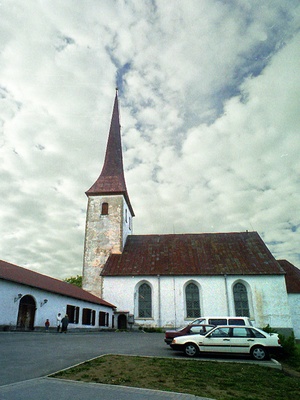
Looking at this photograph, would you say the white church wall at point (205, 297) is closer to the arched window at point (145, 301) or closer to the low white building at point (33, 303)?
the arched window at point (145, 301)

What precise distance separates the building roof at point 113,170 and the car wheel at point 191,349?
2748 centimetres

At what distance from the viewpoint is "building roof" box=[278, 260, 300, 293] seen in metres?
→ 31.8

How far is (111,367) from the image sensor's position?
313 inches

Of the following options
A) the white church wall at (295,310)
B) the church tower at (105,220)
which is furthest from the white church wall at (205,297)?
the church tower at (105,220)

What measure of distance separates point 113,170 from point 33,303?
2445 cm

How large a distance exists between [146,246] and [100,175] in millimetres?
11792

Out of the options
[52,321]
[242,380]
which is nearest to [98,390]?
[242,380]

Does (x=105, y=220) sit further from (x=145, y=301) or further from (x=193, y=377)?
(x=193, y=377)

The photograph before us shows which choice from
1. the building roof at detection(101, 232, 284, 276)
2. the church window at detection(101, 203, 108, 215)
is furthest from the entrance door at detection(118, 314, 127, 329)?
the church window at detection(101, 203, 108, 215)

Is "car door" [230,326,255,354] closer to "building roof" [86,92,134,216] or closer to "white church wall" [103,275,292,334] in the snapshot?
"white church wall" [103,275,292,334]

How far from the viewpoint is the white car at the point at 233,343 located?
11453 mm

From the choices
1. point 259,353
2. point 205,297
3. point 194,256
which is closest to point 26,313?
point 259,353

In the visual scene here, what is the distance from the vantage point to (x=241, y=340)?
11.7 m

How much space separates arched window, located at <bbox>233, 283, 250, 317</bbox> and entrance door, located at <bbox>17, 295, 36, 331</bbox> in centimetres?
2010
